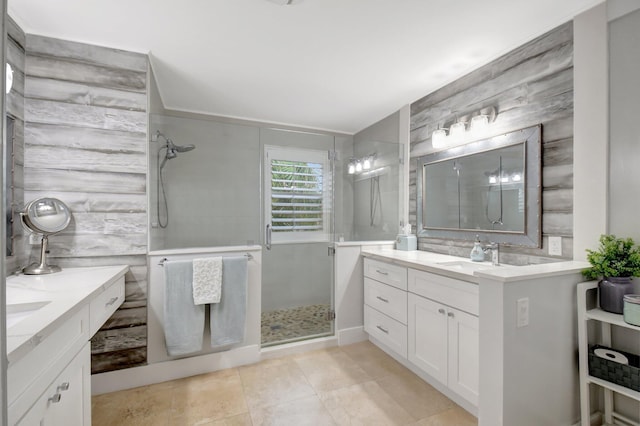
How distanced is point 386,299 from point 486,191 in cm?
123

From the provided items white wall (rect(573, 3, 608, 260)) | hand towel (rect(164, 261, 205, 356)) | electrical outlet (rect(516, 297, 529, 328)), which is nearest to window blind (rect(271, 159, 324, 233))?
hand towel (rect(164, 261, 205, 356))

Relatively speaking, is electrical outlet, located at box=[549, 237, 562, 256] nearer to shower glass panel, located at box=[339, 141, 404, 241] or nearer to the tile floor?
the tile floor

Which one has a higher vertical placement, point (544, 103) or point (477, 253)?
point (544, 103)

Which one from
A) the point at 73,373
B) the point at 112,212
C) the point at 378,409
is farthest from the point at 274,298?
the point at 73,373

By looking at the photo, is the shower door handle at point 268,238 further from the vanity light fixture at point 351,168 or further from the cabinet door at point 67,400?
the cabinet door at point 67,400

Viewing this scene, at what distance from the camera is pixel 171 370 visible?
2250 millimetres

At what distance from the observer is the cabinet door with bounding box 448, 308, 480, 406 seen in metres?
1.74

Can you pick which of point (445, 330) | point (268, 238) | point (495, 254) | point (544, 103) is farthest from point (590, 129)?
point (268, 238)

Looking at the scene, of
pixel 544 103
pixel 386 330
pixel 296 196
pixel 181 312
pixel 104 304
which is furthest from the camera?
pixel 296 196

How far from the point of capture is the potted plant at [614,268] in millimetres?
1448

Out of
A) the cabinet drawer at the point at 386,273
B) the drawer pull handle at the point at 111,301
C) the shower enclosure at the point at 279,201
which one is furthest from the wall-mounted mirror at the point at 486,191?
the drawer pull handle at the point at 111,301

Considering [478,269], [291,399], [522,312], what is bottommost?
[291,399]

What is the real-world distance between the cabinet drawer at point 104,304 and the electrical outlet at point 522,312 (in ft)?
6.98

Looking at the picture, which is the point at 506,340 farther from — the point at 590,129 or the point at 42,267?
the point at 42,267
